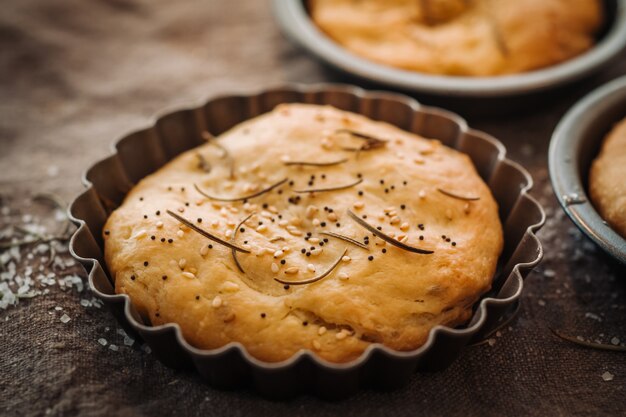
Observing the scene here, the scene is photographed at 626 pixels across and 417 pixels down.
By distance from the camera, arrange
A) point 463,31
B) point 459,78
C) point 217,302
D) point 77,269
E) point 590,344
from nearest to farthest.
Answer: point 217,302 < point 590,344 < point 77,269 < point 459,78 < point 463,31

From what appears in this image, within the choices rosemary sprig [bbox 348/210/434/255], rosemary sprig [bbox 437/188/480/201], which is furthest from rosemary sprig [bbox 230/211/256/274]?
rosemary sprig [bbox 437/188/480/201]

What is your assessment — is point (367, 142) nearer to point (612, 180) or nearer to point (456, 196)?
point (456, 196)

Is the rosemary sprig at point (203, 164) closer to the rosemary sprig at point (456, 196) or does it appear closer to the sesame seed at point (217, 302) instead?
the sesame seed at point (217, 302)

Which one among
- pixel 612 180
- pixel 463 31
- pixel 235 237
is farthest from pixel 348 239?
pixel 463 31

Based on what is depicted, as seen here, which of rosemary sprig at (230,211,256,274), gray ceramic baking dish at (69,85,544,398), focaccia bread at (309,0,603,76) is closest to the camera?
gray ceramic baking dish at (69,85,544,398)

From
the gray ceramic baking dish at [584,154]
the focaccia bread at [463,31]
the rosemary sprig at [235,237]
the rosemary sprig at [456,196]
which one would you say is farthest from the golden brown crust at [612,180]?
the rosemary sprig at [235,237]

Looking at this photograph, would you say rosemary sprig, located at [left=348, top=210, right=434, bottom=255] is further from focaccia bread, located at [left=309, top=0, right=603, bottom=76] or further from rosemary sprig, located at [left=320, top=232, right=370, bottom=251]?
focaccia bread, located at [left=309, top=0, right=603, bottom=76]
